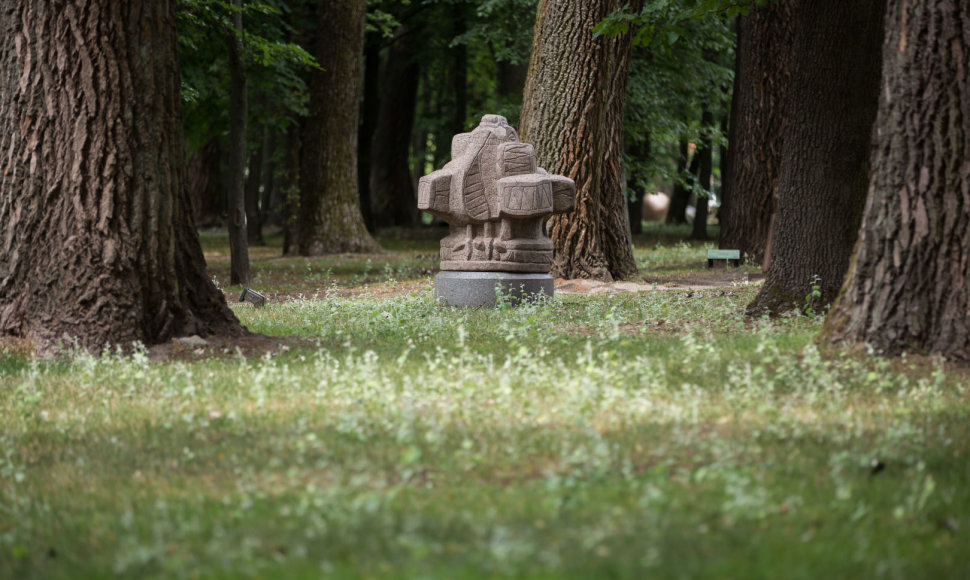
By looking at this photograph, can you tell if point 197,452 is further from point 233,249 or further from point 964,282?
point 233,249

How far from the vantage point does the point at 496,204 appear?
12273 mm

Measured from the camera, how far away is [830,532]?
13.2 feet

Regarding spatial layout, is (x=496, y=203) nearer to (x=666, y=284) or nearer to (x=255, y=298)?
(x=255, y=298)

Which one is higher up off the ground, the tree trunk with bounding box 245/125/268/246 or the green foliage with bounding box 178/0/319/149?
the green foliage with bounding box 178/0/319/149

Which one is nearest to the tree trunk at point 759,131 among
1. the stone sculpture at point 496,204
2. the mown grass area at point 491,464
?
the stone sculpture at point 496,204

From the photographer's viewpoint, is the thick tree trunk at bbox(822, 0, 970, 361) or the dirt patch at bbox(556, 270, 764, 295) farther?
the dirt patch at bbox(556, 270, 764, 295)

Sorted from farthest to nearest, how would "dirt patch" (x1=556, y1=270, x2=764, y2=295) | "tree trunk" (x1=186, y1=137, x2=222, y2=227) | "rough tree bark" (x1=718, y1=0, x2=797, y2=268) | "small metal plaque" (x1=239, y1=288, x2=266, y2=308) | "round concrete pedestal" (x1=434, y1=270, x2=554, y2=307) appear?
"tree trunk" (x1=186, y1=137, x2=222, y2=227) → "rough tree bark" (x1=718, y1=0, x2=797, y2=268) → "dirt patch" (x1=556, y1=270, x2=764, y2=295) → "small metal plaque" (x1=239, y1=288, x2=266, y2=308) → "round concrete pedestal" (x1=434, y1=270, x2=554, y2=307)

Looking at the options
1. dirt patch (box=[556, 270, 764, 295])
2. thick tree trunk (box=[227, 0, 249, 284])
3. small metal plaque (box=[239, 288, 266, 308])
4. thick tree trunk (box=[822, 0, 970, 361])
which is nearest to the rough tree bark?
dirt patch (box=[556, 270, 764, 295])

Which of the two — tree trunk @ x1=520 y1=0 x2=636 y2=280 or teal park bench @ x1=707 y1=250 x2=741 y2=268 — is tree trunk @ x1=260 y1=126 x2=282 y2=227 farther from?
tree trunk @ x1=520 y1=0 x2=636 y2=280

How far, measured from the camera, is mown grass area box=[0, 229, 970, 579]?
3801 mm

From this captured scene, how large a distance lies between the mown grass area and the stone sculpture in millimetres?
4259

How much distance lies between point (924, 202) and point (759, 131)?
12635 millimetres

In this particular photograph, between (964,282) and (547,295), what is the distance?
6.21m

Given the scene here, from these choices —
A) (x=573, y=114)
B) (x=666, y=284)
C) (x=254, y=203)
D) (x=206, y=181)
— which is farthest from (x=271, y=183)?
(x=666, y=284)
